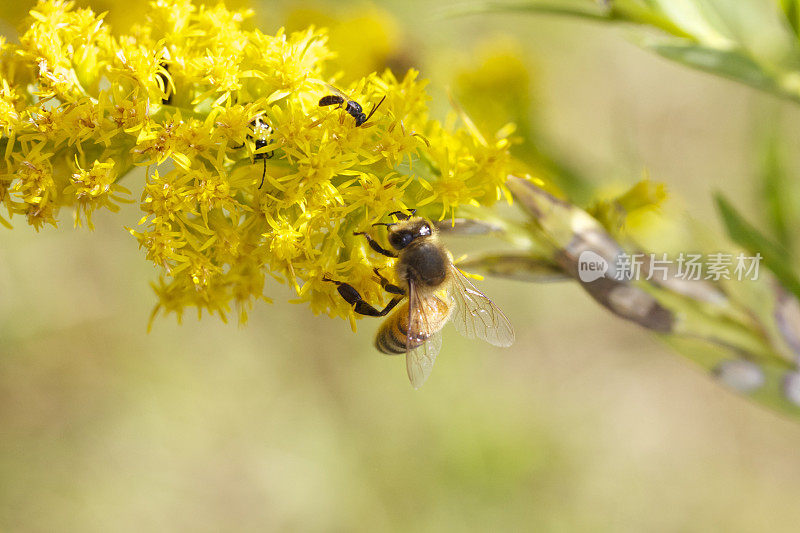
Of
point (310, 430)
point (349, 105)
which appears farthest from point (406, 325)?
point (310, 430)

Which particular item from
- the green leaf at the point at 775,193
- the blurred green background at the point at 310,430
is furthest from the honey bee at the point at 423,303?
the blurred green background at the point at 310,430

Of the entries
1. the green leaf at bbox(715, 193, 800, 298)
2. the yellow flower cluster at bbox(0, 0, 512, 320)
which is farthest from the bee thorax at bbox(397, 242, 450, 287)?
the green leaf at bbox(715, 193, 800, 298)

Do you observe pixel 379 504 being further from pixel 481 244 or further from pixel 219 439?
pixel 481 244

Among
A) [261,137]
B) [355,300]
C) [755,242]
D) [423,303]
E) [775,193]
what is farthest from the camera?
[775,193]

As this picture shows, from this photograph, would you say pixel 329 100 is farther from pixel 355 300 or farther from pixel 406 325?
pixel 406 325

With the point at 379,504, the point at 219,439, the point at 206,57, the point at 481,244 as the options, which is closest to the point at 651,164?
the point at 481,244

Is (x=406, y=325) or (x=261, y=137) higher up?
(x=261, y=137)
